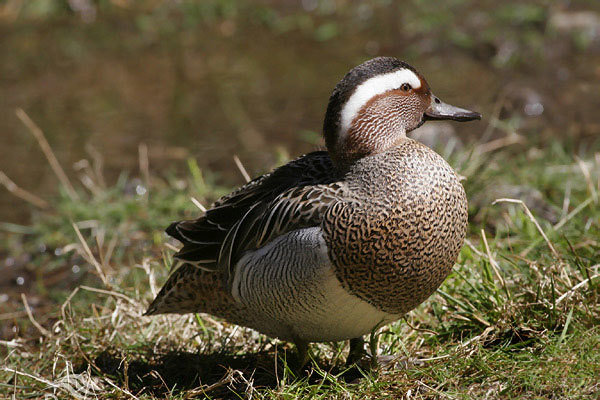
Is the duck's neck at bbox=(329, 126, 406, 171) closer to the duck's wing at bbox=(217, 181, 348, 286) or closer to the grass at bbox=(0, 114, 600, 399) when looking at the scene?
the duck's wing at bbox=(217, 181, 348, 286)

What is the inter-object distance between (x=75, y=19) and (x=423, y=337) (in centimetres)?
763

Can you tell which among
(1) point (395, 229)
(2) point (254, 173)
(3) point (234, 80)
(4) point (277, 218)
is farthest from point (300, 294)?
Result: (3) point (234, 80)

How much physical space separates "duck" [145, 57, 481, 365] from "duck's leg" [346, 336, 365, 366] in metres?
0.20

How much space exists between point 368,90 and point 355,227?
1.79 feet

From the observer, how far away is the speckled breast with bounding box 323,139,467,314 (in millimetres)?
3096

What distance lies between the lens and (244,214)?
3584 mm

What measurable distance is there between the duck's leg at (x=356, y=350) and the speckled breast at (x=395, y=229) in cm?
44

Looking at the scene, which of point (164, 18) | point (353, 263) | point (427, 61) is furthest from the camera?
point (164, 18)

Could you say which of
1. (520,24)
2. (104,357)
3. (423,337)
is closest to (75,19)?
(520,24)

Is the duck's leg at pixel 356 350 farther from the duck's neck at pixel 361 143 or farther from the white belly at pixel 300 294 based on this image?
the duck's neck at pixel 361 143

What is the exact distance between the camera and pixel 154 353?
157 inches

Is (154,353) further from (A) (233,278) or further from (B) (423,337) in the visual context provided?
(B) (423,337)

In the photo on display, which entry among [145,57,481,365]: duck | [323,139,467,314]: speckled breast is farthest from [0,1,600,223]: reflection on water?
[323,139,467,314]: speckled breast

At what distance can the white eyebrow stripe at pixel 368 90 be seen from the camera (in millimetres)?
3211
